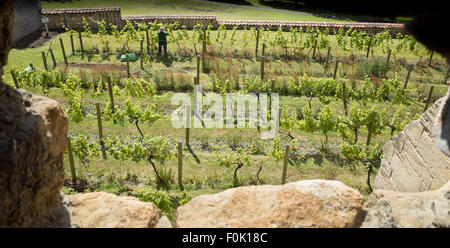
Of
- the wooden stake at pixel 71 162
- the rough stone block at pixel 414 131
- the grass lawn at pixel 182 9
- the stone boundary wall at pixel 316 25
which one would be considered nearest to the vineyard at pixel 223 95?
the wooden stake at pixel 71 162

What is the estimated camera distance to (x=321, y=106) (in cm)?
1157

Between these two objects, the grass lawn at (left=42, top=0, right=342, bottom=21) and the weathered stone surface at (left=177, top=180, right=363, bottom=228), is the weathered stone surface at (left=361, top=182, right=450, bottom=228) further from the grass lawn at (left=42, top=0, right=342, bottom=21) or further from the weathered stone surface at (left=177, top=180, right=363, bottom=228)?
the grass lawn at (left=42, top=0, right=342, bottom=21)

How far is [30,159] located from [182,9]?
75.3 ft

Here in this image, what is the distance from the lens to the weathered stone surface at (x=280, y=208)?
3.65m

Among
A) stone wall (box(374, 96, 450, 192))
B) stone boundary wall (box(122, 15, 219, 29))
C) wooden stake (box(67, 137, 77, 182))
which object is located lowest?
wooden stake (box(67, 137, 77, 182))

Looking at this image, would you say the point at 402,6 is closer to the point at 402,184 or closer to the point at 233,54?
the point at 402,184

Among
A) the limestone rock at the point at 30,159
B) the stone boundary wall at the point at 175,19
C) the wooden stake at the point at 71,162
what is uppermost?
the limestone rock at the point at 30,159

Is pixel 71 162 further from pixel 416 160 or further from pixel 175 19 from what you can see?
pixel 175 19

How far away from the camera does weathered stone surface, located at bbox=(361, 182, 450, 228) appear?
11.8ft

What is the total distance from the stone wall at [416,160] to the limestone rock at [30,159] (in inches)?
186

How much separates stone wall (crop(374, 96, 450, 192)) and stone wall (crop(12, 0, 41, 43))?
17.2 meters

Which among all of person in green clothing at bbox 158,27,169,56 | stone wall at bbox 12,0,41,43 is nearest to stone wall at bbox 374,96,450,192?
person in green clothing at bbox 158,27,169,56

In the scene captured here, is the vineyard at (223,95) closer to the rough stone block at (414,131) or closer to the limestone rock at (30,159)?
the rough stone block at (414,131)
